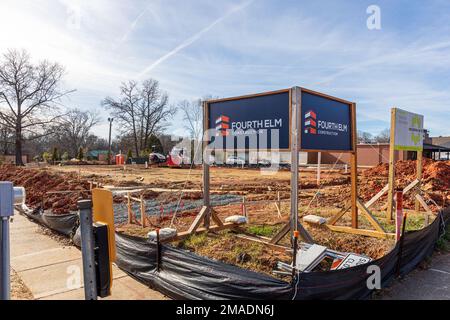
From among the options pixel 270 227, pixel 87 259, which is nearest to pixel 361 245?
pixel 270 227

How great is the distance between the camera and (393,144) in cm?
818

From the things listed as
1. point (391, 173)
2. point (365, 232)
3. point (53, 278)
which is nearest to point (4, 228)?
point (53, 278)

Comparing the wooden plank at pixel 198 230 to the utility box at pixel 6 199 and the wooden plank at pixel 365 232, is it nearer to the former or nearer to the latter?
the wooden plank at pixel 365 232

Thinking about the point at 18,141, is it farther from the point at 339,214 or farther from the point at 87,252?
the point at 87,252

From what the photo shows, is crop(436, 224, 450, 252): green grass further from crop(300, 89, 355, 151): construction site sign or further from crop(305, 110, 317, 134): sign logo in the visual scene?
crop(305, 110, 317, 134): sign logo

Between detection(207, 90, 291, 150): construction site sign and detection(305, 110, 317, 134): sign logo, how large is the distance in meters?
0.36

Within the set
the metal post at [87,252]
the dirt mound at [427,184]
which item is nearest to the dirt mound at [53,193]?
the metal post at [87,252]

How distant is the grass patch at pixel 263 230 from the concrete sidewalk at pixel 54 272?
2.91 m

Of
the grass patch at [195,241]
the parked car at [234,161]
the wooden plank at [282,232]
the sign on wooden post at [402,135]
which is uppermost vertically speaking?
the sign on wooden post at [402,135]

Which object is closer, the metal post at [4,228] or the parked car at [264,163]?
the metal post at [4,228]

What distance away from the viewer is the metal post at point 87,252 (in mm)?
1934

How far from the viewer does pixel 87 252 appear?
1947mm
